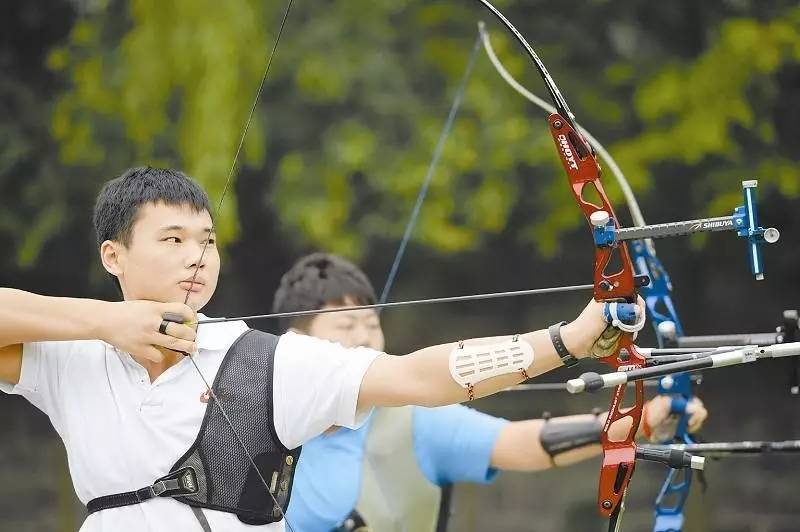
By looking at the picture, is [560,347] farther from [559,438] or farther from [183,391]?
[559,438]

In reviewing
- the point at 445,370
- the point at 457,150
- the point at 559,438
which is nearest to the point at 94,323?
the point at 445,370

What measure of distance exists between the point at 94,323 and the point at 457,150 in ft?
9.78

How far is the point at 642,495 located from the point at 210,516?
386cm

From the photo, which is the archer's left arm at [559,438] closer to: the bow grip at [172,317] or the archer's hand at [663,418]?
the archer's hand at [663,418]

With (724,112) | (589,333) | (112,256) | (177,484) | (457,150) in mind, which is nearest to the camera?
(589,333)

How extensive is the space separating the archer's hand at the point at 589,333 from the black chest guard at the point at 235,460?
555 mm

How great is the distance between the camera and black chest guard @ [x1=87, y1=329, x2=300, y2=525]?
219cm

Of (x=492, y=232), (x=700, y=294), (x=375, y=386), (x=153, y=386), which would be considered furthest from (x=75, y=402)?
(x=700, y=294)

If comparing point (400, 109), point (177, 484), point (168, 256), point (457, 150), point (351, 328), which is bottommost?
point (177, 484)

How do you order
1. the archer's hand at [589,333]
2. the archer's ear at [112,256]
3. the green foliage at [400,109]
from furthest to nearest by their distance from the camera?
the green foliage at [400,109] → the archer's ear at [112,256] → the archer's hand at [589,333]

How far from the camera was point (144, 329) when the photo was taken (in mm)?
2203

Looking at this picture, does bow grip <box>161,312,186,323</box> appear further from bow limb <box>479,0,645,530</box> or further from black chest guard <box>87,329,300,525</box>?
bow limb <box>479,0,645,530</box>

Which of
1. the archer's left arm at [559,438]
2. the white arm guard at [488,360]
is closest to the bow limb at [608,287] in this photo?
the white arm guard at [488,360]

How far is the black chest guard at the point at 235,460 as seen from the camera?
219 cm
